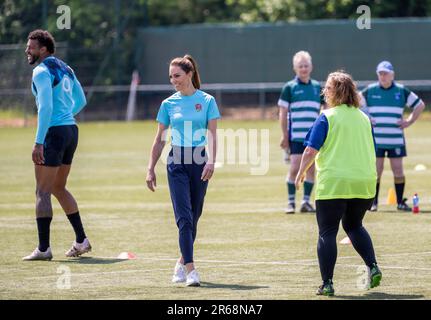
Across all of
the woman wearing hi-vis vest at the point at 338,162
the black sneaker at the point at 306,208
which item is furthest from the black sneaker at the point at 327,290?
the black sneaker at the point at 306,208

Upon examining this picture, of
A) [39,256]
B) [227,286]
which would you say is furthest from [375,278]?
[39,256]

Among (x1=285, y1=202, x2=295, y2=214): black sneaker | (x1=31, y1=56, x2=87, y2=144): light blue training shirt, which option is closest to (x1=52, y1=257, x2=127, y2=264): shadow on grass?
(x1=31, y1=56, x2=87, y2=144): light blue training shirt

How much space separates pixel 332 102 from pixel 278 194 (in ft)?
31.2

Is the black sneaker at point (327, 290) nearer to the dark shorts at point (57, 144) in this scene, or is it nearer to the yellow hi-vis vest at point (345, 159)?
the yellow hi-vis vest at point (345, 159)

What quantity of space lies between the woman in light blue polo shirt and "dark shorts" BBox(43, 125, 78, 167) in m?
1.68

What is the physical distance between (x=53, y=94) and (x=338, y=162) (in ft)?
12.1

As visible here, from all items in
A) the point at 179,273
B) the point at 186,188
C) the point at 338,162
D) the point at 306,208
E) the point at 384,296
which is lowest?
the point at 384,296

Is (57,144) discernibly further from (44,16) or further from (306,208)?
(44,16)

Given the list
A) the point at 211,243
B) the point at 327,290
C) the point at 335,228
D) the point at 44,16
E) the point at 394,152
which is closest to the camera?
the point at 327,290

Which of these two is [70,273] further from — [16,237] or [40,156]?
[16,237]

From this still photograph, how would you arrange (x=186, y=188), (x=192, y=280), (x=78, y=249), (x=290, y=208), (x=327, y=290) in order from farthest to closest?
1. (x=290, y=208)
2. (x=78, y=249)
3. (x=186, y=188)
4. (x=192, y=280)
5. (x=327, y=290)

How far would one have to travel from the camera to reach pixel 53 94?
12070 millimetres

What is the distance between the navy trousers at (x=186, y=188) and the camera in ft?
34.2
